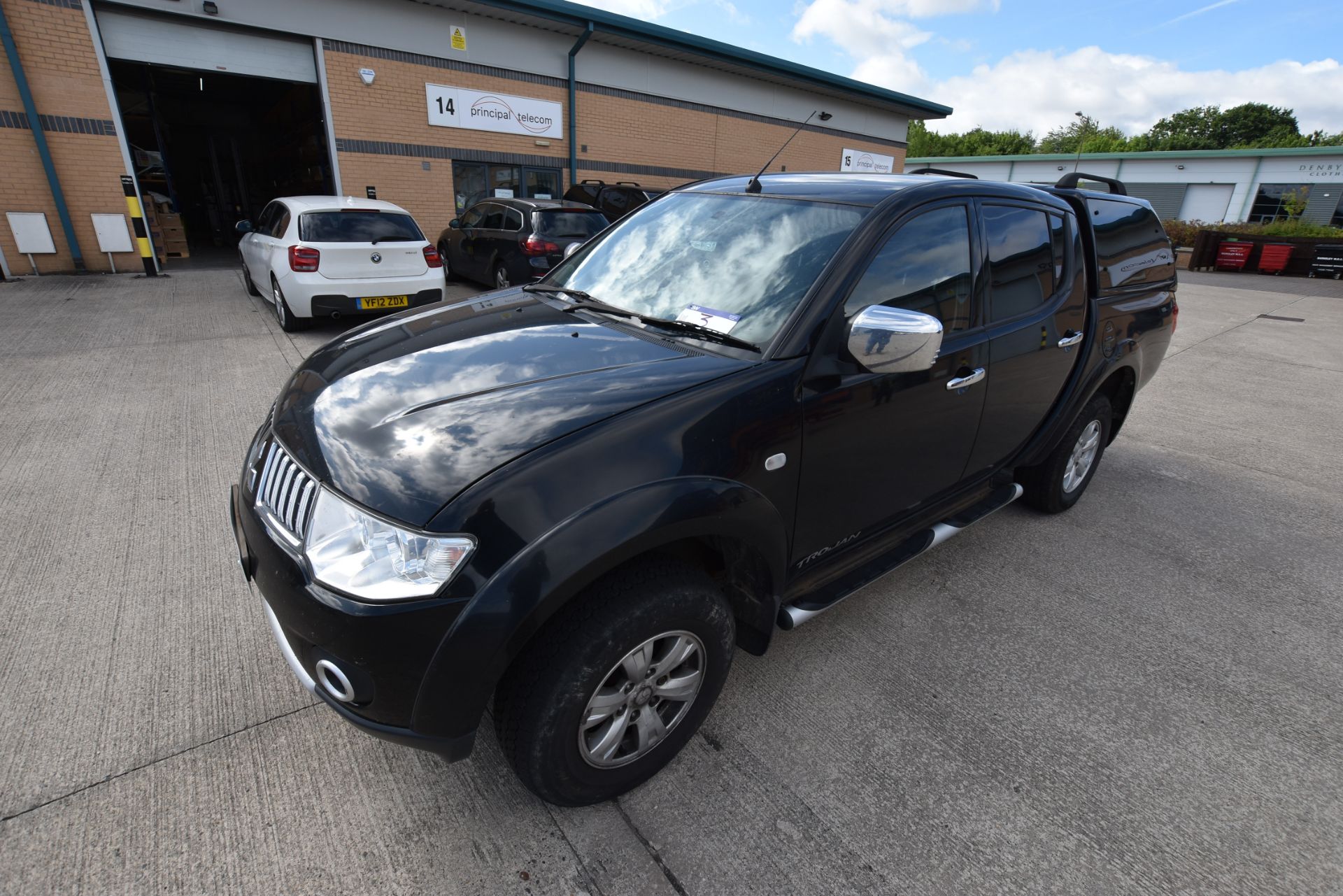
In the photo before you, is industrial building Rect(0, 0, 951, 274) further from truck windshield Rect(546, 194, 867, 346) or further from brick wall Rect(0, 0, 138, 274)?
truck windshield Rect(546, 194, 867, 346)

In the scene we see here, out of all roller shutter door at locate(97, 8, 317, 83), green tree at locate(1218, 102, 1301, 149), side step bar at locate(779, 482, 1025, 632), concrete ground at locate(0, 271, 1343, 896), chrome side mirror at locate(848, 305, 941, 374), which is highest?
green tree at locate(1218, 102, 1301, 149)

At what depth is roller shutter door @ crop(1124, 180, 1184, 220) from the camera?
3600cm

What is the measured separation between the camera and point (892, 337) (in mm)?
1924

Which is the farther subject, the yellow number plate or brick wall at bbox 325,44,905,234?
brick wall at bbox 325,44,905,234

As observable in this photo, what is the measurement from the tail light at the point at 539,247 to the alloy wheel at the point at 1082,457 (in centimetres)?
695

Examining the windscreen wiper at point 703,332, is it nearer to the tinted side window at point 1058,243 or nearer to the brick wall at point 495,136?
the tinted side window at point 1058,243

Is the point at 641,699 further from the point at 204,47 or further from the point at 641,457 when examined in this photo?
the point at 204,47

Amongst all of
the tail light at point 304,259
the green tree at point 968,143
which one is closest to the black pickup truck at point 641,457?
the tail light at point 304,259

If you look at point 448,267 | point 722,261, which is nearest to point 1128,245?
point 722,261

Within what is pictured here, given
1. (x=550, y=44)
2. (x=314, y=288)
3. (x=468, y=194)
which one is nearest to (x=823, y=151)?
(x=550, y=44)

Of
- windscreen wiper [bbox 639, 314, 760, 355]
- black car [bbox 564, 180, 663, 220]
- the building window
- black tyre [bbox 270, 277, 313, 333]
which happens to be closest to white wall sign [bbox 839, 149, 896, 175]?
black car [bbox 564, 180, 663, 220]

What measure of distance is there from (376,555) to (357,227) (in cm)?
686

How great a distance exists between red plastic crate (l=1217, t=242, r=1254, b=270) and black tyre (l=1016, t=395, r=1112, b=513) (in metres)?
23.5

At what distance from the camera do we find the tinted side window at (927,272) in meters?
2.28
